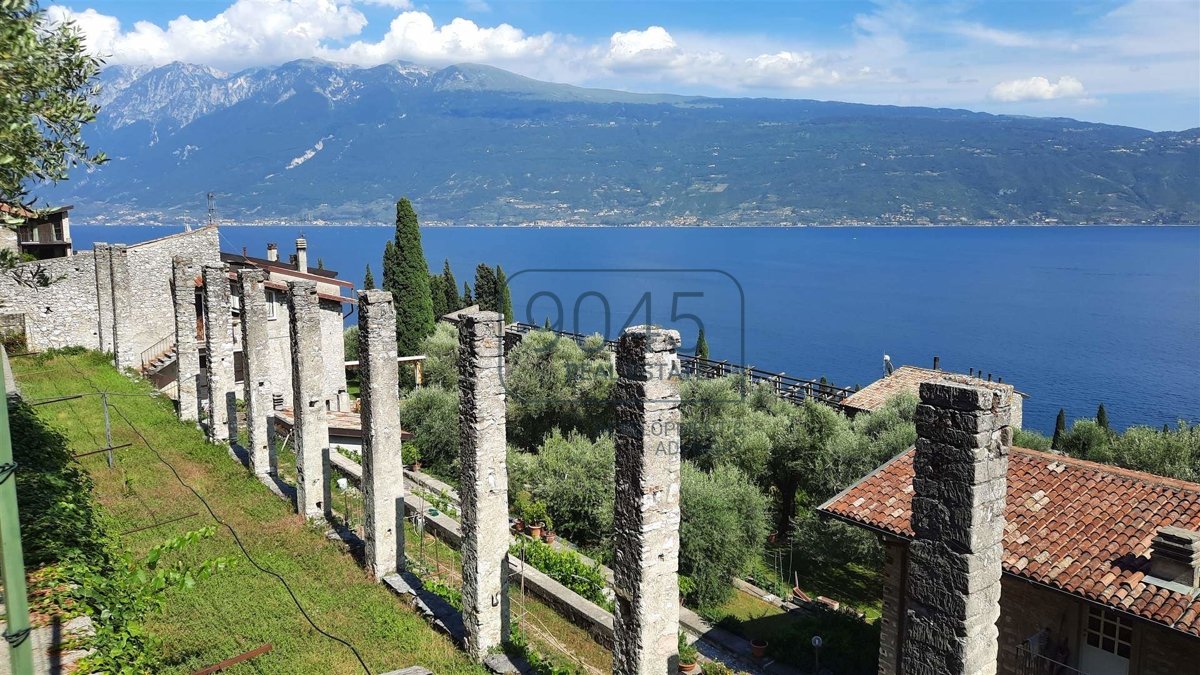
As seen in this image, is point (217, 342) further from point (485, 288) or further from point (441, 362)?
point (485, 288)

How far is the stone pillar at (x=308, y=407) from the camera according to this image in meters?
15.5

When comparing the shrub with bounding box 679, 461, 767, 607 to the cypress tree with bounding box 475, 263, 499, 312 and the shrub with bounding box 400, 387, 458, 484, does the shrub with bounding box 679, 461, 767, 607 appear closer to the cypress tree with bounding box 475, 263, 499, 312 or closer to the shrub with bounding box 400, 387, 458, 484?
the shrub with bounding box 400, 387, 458, 484

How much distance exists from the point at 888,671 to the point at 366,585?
8889mm

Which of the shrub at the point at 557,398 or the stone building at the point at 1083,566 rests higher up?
the stone building at the point at 1083,566

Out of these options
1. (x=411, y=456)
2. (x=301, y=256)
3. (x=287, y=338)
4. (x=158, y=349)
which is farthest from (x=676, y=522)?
(x=301, y=256)

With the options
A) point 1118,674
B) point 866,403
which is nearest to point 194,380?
point 1118,674

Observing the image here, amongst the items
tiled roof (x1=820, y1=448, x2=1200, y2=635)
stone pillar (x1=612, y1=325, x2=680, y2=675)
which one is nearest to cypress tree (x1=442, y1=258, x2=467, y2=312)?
tiled roof (x1=820, y1=448, x2=1200, y2=635)

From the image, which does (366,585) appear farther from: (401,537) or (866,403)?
(866,403)

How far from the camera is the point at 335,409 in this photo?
1302 inches

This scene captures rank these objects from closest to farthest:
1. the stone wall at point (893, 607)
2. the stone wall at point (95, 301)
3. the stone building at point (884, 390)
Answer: the stone wall at point (893, 607) < the stone wall at point (95, 301) < the stone building at point (884, 390)

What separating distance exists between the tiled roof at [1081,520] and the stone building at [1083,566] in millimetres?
16

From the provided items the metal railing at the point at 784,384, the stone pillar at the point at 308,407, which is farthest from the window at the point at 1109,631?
the metal railing at the point at 784,384

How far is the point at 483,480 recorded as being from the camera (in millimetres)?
10727

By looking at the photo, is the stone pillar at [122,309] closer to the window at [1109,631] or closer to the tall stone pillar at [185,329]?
the tall stone pillar at [185,329]
